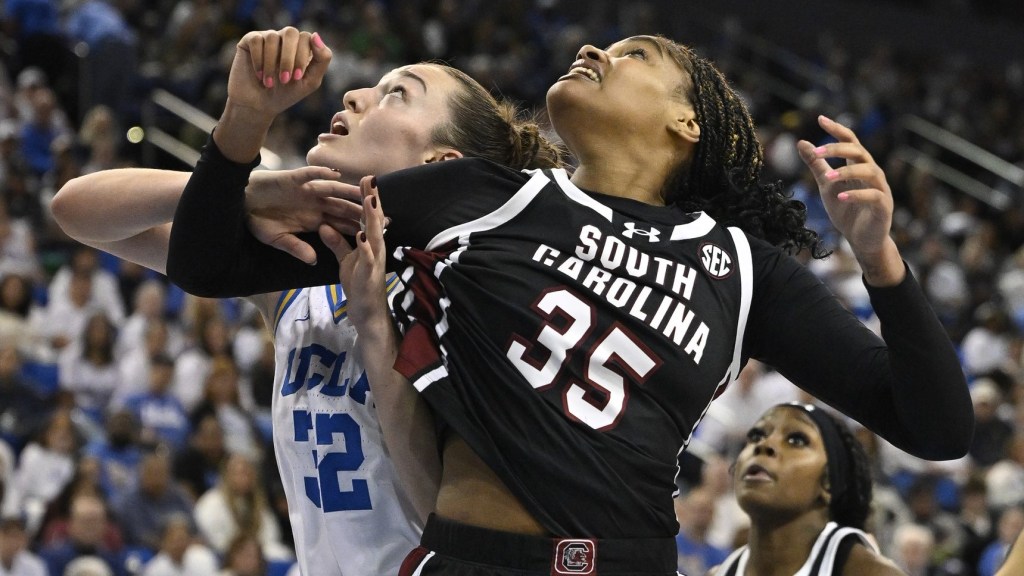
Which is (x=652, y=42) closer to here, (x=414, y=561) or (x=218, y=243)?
(x=218, y=243)

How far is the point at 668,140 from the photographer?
9.13 ft

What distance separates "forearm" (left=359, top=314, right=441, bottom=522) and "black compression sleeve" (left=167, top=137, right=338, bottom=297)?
0.23 metres

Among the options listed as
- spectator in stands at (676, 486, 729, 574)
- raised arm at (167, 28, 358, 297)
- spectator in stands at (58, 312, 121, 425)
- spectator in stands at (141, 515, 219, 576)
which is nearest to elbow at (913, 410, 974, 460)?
raised arm at (167, 28, 358, 297)

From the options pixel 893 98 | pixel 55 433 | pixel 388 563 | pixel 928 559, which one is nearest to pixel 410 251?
pixel 388 563

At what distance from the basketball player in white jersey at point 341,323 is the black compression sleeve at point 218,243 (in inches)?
9.6

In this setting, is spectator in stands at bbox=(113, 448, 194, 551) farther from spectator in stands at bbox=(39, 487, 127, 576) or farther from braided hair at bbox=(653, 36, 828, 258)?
braided hair at bbox=(653, 36, 828, 258)

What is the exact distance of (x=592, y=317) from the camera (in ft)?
8.22

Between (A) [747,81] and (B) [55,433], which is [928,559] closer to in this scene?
(B) [55,433]

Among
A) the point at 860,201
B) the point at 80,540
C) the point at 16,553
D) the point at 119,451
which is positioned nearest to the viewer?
the point at 860,201

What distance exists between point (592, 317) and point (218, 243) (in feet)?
2.23

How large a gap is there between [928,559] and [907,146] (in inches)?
337

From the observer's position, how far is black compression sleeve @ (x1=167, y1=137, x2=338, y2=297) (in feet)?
8.14

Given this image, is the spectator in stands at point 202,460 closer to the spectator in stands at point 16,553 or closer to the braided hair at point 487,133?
the spectator in stands at point 16,553

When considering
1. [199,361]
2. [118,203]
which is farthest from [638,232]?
[199,361]
